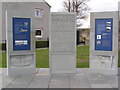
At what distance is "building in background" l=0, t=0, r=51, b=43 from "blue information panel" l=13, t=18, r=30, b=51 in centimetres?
1990

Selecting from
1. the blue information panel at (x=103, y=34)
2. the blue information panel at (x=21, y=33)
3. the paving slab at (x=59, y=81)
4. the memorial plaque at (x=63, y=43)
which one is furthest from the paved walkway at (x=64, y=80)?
the blue information panel at (x=21, y=33)

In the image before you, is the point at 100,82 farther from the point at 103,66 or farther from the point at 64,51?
the point at 64,51

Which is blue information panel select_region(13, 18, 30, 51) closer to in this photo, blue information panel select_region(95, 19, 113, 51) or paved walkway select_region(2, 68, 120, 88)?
paved walkway select_region(2, 68, 120, 88)

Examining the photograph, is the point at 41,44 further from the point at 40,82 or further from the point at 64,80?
the point at 40,82

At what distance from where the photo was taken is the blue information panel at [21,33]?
26.0 ft

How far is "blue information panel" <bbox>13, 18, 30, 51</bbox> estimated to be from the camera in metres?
7.92

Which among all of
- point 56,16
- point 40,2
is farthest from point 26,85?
point 40,2

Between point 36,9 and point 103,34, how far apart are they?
22477 mm

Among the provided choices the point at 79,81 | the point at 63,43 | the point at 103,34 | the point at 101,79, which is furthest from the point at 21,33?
the point at 101,79

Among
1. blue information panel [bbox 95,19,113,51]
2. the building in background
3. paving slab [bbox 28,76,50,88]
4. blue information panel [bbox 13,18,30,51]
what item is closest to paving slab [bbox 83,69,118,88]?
blue information panel [bbox 95,19,113,51]

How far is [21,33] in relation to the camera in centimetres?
799

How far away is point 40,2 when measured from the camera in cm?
2972

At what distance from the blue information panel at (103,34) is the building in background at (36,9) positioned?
20.4 m

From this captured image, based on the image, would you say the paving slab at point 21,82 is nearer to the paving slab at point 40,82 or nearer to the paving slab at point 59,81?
the paving slab at point 40,82
